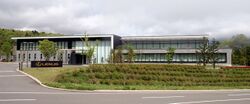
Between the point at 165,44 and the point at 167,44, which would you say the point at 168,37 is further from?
the point at 165,44

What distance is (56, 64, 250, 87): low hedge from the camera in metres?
26.7

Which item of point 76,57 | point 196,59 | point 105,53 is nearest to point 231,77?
point 196,59

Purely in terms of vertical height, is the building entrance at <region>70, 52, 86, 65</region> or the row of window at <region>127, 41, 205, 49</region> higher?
the row of window at <region>127, 41, 205, 49</region>

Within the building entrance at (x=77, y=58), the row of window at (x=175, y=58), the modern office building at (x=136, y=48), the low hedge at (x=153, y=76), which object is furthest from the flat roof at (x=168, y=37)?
the low hedge at (x=153, y=76)

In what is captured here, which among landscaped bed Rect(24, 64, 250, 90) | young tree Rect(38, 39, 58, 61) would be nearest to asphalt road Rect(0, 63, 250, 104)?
landscaped bed Rect(24, 64, 250, 90)

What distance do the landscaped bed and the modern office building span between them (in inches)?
1239

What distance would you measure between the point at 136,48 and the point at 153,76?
44.6 meters

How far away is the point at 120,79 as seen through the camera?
2750cm

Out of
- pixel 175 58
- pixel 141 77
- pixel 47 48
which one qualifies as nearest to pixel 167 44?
pixel 175 58

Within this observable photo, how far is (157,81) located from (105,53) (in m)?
42.0

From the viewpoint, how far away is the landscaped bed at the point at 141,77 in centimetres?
2520

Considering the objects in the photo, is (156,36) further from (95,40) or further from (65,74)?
(65,74)

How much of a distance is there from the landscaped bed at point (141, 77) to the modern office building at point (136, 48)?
3148 cm

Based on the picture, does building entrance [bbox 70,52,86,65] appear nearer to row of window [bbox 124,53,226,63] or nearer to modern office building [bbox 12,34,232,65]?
modern office building [bbox 12,34,232,65]
